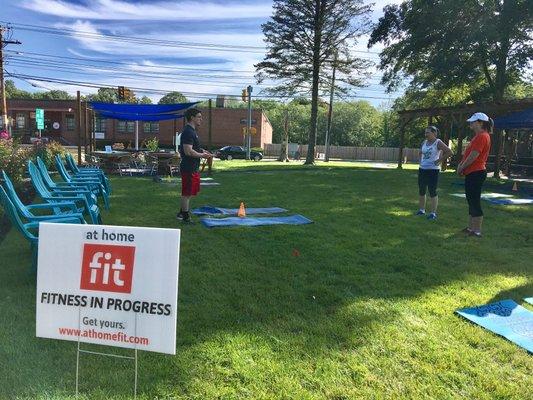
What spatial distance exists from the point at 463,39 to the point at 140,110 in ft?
48.4

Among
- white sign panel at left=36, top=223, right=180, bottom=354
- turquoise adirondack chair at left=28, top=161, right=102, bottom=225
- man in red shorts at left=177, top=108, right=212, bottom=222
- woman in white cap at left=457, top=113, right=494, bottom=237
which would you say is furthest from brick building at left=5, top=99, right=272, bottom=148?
white sign panel at left=36, top=223, right=180, bottom=354

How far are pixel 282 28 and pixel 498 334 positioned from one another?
2796cm

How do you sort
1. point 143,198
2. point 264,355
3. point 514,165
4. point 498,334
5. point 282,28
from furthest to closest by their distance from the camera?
point 282,28 < point 514,165 < point 143,198 < point 498,334 < point 264,355

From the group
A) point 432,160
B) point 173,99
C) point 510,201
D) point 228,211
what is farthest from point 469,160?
point 173,99

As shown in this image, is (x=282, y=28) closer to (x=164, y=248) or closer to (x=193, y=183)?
(x=193, y=183)

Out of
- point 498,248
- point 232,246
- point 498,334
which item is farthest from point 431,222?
point 498,334

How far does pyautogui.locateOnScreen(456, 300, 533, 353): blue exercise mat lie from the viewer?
3492mm

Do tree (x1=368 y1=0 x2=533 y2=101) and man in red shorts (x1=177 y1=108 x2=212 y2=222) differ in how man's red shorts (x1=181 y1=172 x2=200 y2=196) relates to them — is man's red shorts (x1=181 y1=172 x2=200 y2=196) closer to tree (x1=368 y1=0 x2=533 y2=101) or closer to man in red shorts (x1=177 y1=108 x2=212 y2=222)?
man in red shorts (x1=177 y1=108 x2=212 y2=222)

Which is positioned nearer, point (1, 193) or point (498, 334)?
point (498, 334)

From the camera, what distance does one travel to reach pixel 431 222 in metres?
8.05

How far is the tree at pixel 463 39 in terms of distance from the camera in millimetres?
19812

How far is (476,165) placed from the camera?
22.9 feet

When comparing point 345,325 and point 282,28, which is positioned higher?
point 282,28

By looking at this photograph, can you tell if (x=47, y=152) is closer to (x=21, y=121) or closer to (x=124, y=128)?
(x=124, y=128)
